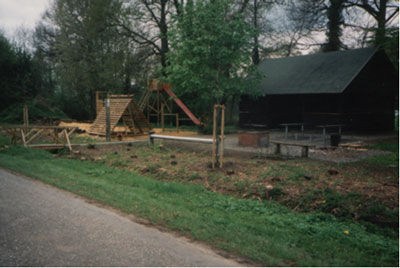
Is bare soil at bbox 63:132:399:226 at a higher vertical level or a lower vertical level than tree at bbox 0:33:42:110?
lower

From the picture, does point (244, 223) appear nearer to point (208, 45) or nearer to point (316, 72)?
point (208, 45)

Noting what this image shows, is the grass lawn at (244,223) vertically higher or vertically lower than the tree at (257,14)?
lower

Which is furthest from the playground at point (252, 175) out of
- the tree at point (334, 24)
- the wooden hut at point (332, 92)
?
the tree at point (334, 24)

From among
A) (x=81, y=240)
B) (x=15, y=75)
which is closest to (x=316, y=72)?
(x=81, y=240)

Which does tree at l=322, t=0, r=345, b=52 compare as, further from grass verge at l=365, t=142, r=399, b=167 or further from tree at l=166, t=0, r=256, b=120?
grass verge at l=365, t=142, r=399, b=167

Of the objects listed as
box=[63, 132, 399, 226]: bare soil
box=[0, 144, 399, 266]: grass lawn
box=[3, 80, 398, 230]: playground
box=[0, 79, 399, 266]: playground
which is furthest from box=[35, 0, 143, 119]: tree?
box=[0, 144, 399, 266]: grass lawn

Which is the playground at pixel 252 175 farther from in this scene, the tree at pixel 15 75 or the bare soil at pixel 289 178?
the tree at pixel 15 75

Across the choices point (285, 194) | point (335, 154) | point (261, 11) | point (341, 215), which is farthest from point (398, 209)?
point (261, 11)

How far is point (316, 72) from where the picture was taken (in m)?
20.9

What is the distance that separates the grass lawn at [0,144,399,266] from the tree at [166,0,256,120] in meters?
9.18

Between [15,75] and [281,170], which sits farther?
[15,75]

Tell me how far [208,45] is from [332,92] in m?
7.24

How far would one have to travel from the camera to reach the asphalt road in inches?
138

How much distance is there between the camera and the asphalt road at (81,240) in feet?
11.5
